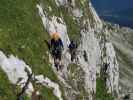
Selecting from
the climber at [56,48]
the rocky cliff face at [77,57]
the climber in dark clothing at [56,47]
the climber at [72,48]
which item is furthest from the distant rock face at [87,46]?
the climber in dark clothing at [56,47]

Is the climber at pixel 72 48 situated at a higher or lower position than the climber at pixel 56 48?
lower

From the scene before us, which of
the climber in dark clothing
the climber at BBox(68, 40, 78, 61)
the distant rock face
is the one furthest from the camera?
the climber at BBox(68, 40, 78, 61)

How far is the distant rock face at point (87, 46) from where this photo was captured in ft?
229

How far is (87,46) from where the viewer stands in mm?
108875

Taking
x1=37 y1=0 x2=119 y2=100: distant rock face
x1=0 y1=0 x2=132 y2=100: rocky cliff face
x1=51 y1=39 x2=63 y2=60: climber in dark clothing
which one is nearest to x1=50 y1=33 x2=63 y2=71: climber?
x1=51 y1=39 x2=63 y2=60: climber in dark clothing

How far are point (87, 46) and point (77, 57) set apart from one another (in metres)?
22.7

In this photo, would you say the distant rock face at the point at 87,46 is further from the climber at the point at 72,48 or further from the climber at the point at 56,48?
the climber at the point at 56,48

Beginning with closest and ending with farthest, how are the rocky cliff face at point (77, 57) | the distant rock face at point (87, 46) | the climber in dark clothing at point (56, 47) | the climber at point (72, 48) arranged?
1. the rocky cliff face at point (77, 57)
2. the climber in dark clothing at point (56, 47)
3. the distant rock face at point (87, 46)
4. the climber at point (72, 48)

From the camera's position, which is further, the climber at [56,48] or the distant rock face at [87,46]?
the distant rock face at [87,46]

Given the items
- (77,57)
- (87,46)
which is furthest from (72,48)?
(87,46)

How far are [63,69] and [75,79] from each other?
843 cm

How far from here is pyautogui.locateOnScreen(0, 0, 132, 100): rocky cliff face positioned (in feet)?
164

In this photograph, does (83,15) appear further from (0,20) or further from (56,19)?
(0,20)

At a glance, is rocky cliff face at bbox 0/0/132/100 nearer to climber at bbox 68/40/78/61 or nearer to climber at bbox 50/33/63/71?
climber at bbox 68/40/78/61
